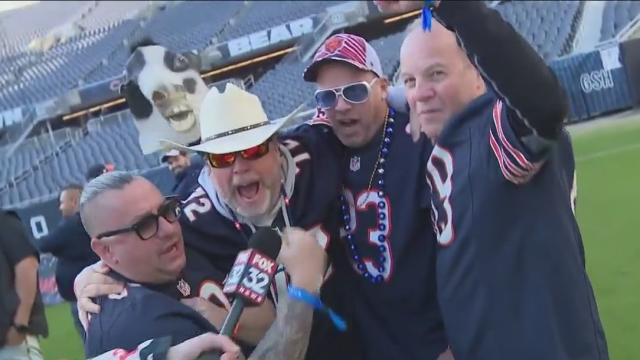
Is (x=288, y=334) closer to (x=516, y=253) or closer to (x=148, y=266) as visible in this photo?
(x=148, y=266)

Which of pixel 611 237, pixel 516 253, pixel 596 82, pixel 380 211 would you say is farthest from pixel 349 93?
pixel 596 82

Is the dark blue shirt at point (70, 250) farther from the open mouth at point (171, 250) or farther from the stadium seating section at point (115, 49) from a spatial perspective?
the stadium seating section at point (115, 49)

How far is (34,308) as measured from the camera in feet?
13.0

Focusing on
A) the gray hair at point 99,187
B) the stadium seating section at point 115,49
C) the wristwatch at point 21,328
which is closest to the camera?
the gray hair at point 99,187

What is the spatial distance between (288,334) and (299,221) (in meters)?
0.55

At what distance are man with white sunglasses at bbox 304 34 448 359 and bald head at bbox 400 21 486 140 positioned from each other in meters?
0.47

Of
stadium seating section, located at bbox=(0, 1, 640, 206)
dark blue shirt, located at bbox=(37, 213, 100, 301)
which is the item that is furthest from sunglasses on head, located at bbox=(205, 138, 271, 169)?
stadium seating section, located at bbox=(0, 1, 640, 206)

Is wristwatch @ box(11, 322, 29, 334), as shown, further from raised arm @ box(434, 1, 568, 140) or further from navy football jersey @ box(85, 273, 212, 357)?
raised arm @ box(434, 1, 568, 140)

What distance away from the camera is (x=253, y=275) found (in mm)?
1714

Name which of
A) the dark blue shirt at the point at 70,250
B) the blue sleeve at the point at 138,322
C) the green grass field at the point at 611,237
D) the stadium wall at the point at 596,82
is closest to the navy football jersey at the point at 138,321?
the blue sleeve at the point at 138,322

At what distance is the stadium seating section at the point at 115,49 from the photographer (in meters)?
17.4

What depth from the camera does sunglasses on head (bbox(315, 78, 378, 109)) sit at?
254cm

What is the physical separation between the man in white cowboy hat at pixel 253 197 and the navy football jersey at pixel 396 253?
84 millimetres

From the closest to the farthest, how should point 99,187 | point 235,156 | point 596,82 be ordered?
1. point 99,187
2. point 235,156
3. point 596,82
